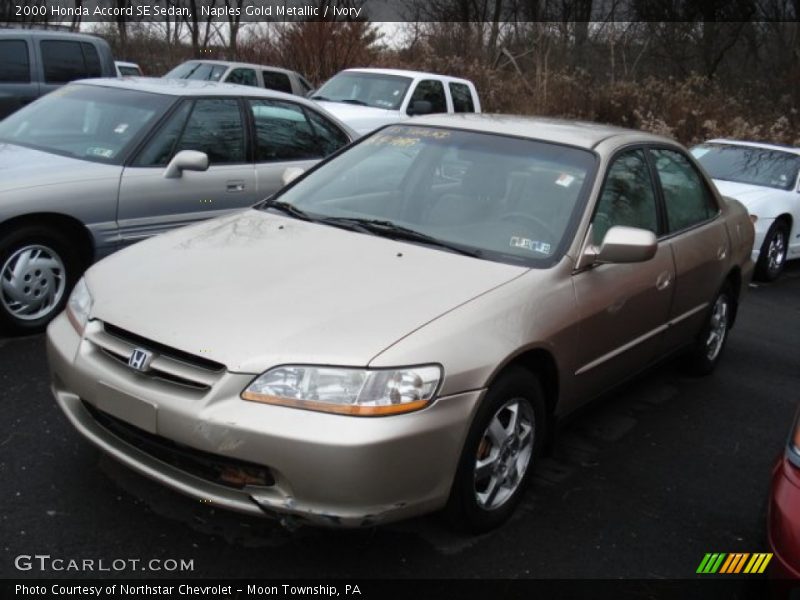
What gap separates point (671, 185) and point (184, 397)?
10.2 feet

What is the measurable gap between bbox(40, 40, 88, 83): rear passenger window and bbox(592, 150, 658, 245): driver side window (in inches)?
310

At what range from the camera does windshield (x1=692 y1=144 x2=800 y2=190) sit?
934 centimetres

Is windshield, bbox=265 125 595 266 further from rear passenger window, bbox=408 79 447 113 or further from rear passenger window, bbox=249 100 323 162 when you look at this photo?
rear passenger window, bbox=408 79 447 113

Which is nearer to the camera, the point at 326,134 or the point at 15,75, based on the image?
the point at 326,134

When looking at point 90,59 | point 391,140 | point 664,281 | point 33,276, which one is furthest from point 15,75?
point 664,281

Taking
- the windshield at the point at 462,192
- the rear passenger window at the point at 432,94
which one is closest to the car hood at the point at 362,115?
the rear passenger window at the point at 432,94

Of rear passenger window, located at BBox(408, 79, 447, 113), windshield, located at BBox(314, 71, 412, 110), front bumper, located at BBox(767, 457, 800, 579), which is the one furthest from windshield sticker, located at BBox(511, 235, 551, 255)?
rear passenger window, located at BBox(408, 79, 447, 113)

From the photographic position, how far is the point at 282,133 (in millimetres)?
6395

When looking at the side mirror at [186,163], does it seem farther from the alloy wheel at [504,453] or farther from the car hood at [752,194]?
the car hood at [752,194]

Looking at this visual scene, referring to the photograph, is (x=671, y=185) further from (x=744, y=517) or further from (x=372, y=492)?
(x=372, y=492)

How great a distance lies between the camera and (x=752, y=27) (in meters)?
23.9

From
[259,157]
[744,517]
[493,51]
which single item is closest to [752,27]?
[493,51]

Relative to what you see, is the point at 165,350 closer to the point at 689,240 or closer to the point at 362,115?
the point at 689,240

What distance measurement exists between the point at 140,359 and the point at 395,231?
135cm
